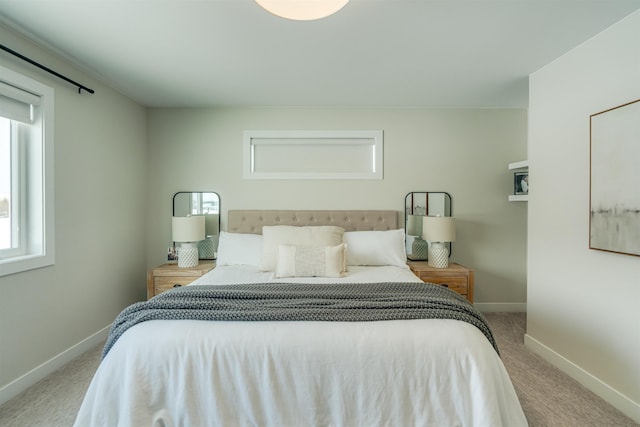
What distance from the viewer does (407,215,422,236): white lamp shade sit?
349 cm

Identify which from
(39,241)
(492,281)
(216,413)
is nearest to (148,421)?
(216,413)

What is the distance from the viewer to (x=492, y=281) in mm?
3562

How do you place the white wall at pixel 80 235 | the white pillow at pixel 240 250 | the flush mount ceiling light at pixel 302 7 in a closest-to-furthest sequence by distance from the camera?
the flush mount ceiling light at pixel 302 7 < the white wall at pixel 80 235 < the white pillow at pixel 240 250

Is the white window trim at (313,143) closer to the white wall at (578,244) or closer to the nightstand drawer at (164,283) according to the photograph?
the nightstand drawer at (164,283)

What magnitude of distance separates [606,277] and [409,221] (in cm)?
176

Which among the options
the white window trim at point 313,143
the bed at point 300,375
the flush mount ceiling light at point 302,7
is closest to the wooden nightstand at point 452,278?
the white window trim at point 313,143

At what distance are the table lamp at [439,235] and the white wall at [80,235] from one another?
3.27 metres

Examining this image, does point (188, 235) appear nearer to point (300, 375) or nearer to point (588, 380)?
point (300, 375)

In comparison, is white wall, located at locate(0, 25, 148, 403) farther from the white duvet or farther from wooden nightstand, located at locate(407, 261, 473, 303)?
wooden nightstand, located at locate(407, 261, 473, 303)

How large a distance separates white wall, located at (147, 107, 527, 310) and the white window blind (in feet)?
4.54

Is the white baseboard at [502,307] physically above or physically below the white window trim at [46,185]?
below

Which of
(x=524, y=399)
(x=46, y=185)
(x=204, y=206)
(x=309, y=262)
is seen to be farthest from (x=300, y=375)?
(x=204, y=206)

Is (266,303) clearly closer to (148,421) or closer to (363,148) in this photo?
(148,421)

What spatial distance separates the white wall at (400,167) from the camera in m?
3.52
